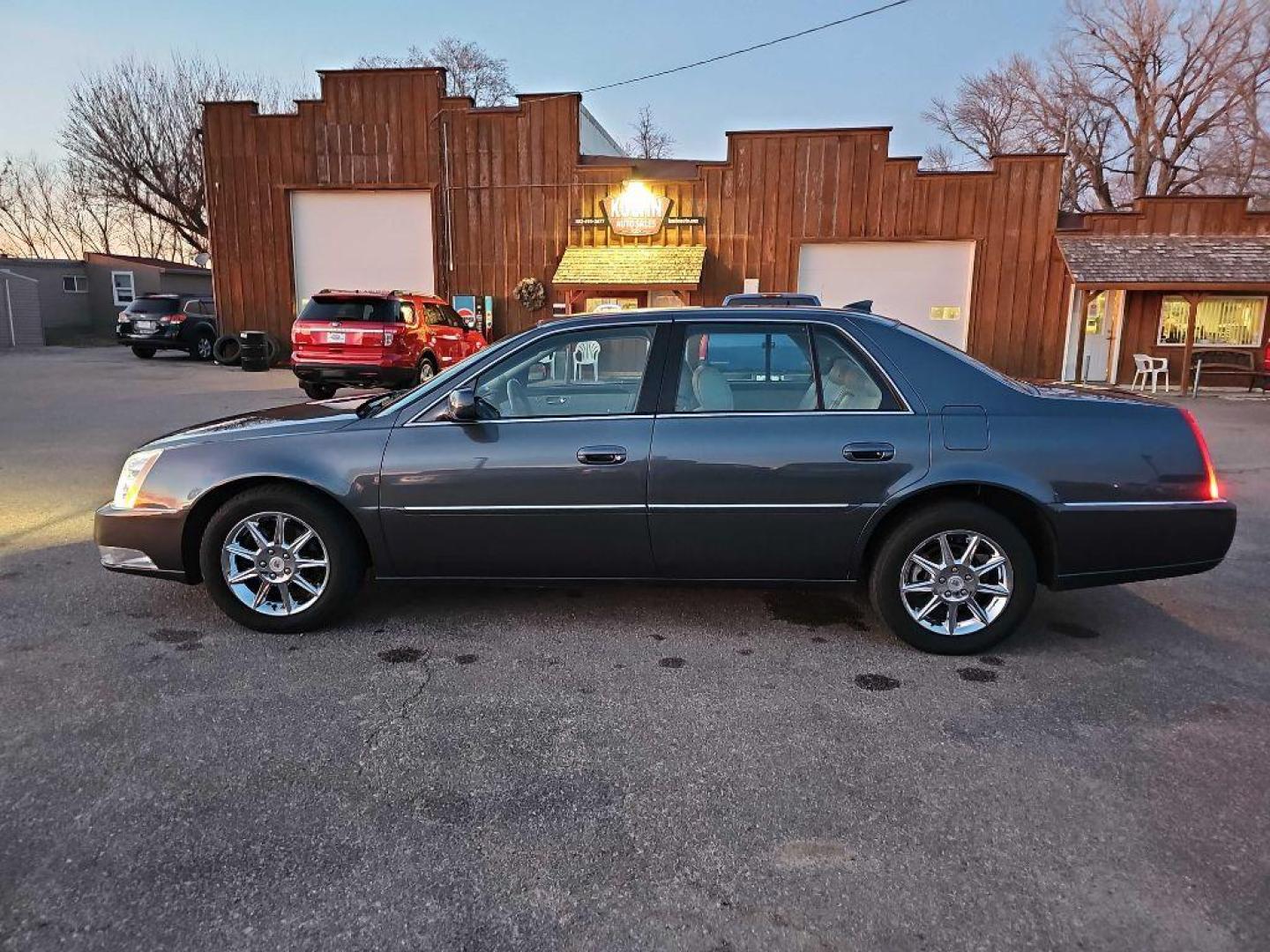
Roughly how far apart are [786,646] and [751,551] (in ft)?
1.64

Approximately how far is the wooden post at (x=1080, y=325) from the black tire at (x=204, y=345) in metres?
22.0

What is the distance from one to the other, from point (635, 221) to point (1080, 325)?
→ 10.6 metres

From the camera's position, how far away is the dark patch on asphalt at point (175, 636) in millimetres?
3986

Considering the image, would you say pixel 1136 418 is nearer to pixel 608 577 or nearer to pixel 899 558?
pixel 899 558

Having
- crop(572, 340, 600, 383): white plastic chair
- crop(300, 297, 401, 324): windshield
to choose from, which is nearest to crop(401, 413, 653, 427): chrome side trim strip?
crop(572, 340, 600, 383): white plastic chair

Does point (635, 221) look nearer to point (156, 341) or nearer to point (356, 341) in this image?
point (356, 341)

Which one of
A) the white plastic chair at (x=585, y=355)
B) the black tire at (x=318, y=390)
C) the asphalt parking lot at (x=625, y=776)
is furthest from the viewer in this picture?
the black tire at (x=318, y=390)

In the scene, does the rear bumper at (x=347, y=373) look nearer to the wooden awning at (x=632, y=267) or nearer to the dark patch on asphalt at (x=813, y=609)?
the wooden awning at (x=632, y=267)

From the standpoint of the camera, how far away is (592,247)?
20500mm

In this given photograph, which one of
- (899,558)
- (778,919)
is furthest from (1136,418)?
(778,919)

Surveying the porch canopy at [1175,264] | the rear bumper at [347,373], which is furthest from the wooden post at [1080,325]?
the rear bumper at [347,373]

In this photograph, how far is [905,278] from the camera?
19.9 metres

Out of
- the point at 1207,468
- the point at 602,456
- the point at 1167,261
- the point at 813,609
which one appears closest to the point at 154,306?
the point at 602,456

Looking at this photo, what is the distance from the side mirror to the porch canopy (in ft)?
57.9
